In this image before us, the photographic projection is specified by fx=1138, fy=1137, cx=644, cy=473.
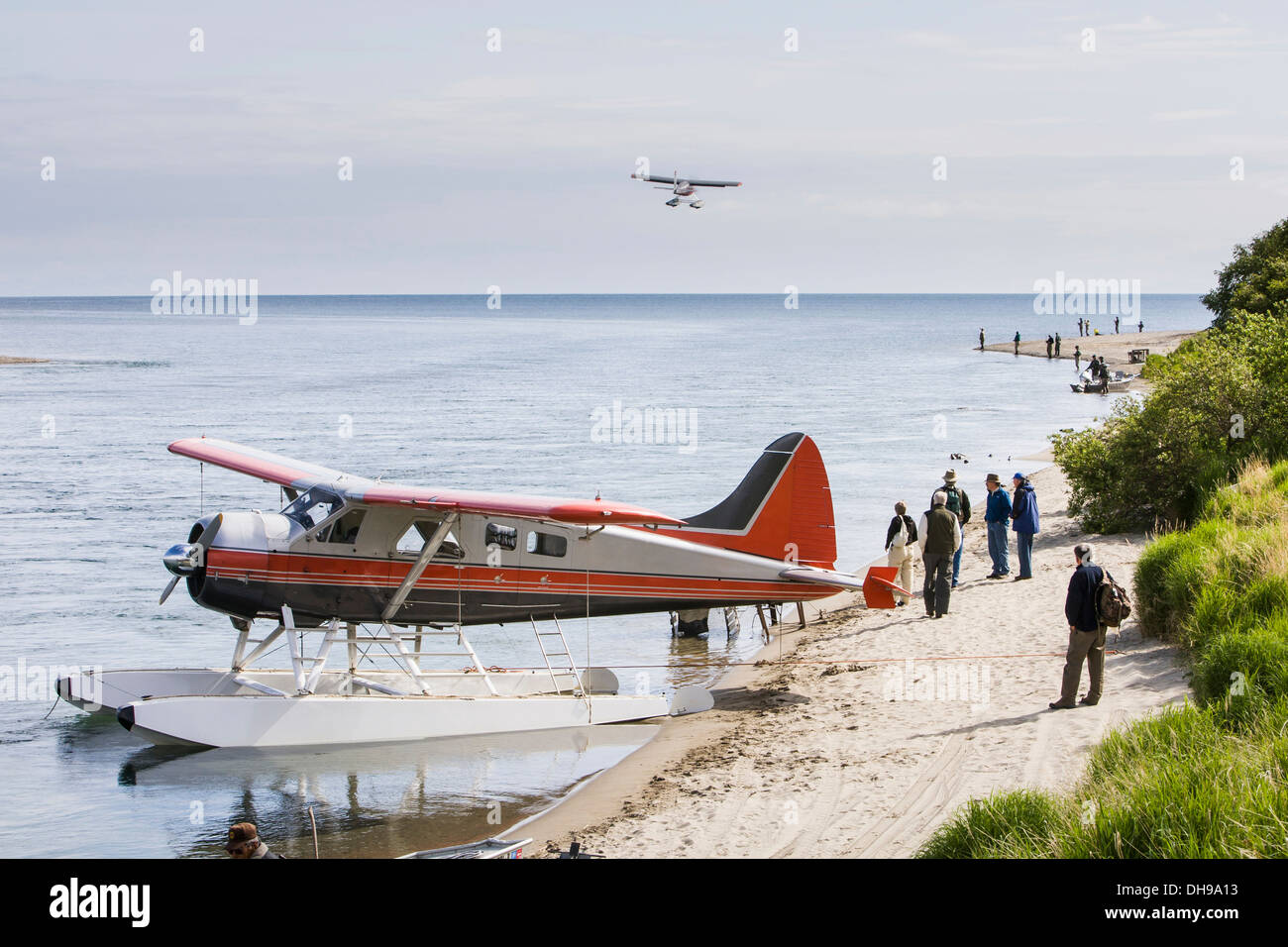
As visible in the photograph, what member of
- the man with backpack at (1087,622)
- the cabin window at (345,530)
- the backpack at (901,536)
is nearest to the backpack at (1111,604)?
the man with backpack at (1087,622)

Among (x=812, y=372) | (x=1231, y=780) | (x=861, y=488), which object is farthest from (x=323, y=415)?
(x=1231, y=780)

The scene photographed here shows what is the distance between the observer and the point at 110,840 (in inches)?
382

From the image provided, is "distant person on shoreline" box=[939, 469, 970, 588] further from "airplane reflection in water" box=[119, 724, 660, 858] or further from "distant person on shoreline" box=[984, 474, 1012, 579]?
"airplane reflection in water" box=[119, 724, 660, 858]

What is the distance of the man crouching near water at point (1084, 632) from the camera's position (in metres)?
9.73

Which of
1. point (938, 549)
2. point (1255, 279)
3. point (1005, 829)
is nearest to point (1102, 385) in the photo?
point (1255, 279)

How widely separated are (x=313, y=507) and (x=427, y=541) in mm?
1282

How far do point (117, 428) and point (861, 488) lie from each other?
30248 mm

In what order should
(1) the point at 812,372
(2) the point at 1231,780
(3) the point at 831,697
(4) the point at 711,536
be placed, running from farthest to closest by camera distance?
(1) the point at 812,372 → (4) the point at 711,536 → (3) the point at 831,697 → (2) the point at 1231,780

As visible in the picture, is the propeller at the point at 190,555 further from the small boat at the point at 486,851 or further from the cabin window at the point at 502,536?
the small boat at the point at 486,851

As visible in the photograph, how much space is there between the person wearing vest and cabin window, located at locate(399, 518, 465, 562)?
18.6 ft

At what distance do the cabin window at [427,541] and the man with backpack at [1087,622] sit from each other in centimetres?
633

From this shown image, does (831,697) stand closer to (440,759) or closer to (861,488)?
(440,759)

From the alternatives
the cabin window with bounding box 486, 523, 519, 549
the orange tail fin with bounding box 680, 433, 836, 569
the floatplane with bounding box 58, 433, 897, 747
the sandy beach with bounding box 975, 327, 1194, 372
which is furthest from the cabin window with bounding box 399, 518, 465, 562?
the sandy beach with bounding box 975, 327, 1194, 372
